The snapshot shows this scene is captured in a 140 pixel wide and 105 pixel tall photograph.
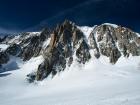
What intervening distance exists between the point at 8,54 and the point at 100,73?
58937mm

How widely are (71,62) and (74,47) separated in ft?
39.6

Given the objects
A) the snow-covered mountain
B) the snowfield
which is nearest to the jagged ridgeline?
the snow-covered mountain

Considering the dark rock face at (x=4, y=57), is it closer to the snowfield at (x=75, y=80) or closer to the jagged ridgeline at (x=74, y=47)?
the jagged ridgeline at (x=74, y=47)

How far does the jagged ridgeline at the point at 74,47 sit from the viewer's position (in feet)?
528

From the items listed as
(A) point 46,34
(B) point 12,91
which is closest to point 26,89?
(B) point 12,91

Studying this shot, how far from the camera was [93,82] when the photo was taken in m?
142

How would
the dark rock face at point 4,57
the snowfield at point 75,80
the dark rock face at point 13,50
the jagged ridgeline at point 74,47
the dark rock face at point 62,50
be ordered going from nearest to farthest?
the snowfield at point 75,80
the jagged ridgeline at point 74,47
the dark rock face at point 62,50
the dark rock face at point 4,57
the dark rock face at point 13,50

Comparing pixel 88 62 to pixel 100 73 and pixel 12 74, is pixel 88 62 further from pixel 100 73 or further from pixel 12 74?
pixel 12 74

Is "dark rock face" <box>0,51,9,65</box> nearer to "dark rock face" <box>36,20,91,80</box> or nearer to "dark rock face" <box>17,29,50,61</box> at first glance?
"dark rock face" <box>17,29,50,61</box>

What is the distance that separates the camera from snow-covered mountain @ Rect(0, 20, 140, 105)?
14075cm

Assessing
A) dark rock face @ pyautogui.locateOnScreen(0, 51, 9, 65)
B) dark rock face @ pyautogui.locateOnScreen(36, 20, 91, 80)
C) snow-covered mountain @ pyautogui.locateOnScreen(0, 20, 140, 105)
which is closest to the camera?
snow-covered mountain @ pyautogui.locateOnScreen(0, 20, 140, 105)

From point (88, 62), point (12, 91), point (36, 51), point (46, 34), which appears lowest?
point (12, 91)

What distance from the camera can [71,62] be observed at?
6353 inches

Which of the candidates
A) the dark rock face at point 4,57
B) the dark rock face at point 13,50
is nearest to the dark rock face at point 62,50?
the dark rock face at point 13,50
